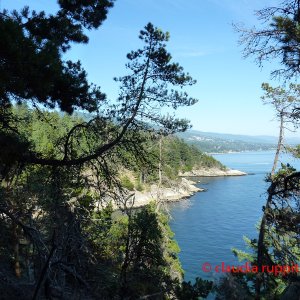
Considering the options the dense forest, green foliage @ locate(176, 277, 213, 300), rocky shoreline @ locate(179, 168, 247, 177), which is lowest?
rocky shoreline @ locate(179, 168, 247, 177)

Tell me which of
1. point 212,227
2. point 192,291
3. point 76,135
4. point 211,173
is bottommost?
point 211,173

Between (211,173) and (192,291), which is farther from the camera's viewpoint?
(211,173)

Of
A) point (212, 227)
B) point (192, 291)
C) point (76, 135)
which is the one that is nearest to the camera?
point (76, 135)

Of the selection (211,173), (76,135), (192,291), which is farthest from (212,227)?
(211,173)

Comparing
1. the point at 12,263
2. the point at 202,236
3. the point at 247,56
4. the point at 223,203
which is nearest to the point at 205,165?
the point at 223,203

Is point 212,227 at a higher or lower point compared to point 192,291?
lower

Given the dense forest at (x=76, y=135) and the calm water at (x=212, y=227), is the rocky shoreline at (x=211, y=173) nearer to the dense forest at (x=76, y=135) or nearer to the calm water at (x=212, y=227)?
the calm water at (x=212, y=227)

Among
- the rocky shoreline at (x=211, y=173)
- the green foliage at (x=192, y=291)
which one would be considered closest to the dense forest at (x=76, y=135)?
the green foliage at (x=192, y=291)

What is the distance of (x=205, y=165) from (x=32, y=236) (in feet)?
385

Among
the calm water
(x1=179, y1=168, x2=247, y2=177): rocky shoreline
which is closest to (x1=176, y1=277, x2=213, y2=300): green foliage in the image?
the calm water

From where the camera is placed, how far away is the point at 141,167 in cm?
853

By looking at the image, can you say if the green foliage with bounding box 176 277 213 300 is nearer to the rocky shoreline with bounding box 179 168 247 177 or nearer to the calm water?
the calm water

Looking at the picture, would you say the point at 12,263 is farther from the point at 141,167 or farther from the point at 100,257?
the point at 141,167

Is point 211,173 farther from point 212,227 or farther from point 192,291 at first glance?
point 192,291
